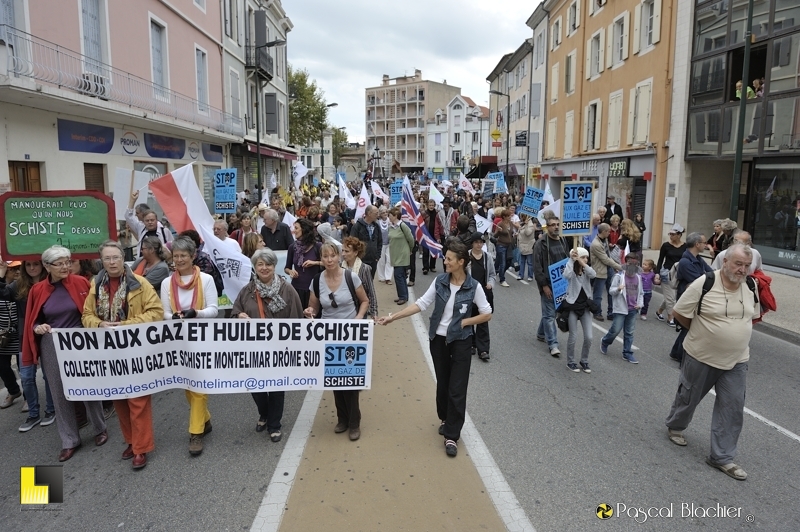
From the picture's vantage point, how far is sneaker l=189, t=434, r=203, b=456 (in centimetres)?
475

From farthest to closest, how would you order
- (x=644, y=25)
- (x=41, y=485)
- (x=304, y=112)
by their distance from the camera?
(x=304, y=112) < (x=644, y=25) < (x=41, y=485)

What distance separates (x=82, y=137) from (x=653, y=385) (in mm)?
14251

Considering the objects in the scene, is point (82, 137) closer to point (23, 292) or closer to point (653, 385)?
point (23, 292)

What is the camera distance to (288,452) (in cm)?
483

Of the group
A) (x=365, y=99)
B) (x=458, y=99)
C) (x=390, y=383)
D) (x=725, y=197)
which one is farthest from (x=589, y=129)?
A: (x=365, y=99)

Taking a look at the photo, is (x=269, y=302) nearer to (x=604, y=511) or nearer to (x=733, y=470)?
(x=604, y=511)

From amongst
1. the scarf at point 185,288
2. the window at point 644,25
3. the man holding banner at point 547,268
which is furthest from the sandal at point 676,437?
the window at point 644,25

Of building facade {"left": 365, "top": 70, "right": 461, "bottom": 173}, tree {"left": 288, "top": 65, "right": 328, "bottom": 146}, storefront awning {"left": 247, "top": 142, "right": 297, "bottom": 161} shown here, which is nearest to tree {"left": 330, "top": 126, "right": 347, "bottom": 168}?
building facade {"left": 365, "top": 70, "right": 461, "bottom": 173}

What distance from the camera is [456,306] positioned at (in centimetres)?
483

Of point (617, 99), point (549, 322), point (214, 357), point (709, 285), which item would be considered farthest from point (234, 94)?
point (709, 285)

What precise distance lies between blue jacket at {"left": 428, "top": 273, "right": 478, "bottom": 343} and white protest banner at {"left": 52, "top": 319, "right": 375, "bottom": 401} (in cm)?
62

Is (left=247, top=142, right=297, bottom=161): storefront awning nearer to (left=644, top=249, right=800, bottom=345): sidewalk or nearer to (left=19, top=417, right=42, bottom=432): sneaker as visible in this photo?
(left=644, top=249, right=800, bottom=345): sidewalk

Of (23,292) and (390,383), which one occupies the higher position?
(23,292)

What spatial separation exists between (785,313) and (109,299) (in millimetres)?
11550
